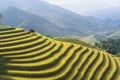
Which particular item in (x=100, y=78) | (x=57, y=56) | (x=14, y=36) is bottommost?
(x=100, y=78)

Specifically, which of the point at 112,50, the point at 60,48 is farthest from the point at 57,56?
the point at 112,50

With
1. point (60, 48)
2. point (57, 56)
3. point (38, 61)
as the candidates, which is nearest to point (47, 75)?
point (38, 61)

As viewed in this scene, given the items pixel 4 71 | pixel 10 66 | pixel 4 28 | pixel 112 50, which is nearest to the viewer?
pixel 4 71

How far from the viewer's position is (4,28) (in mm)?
82125

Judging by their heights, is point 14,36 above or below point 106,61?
above

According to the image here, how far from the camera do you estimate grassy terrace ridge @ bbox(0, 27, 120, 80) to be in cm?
5675

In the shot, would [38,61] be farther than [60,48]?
No

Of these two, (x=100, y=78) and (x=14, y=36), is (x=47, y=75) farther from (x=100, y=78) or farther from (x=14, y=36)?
(x=14, y=36)

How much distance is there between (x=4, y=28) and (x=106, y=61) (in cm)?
2501

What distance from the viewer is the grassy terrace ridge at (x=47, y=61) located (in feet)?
186

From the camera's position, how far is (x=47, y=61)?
6312 cm

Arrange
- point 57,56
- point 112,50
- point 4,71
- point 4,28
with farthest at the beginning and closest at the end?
point 112,50
point 4,28
point 57,56
point 4,71

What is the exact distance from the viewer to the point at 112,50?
129375mm

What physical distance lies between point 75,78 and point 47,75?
5037mm
